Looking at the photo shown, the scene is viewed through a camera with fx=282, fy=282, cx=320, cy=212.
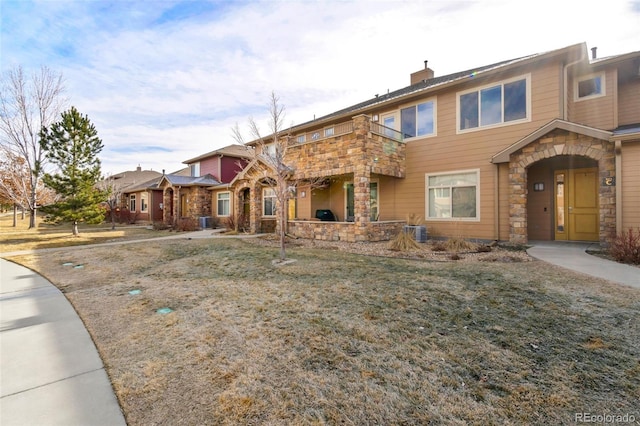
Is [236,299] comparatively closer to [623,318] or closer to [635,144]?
[623,318]

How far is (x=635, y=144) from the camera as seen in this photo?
24.0ft

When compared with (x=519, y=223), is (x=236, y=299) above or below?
below

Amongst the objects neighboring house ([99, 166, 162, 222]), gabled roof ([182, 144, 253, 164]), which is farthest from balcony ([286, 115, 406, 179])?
neighboring house ([99, 166, 162, 222])

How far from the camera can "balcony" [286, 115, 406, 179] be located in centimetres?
1059

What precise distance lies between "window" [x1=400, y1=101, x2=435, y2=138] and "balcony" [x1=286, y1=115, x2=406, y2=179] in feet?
1.56

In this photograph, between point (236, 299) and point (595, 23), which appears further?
point (595, 23)

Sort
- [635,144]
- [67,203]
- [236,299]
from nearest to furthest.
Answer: [236,299] < [635,144] < [67,203]

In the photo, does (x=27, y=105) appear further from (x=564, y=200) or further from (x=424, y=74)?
(x=564, y=200)

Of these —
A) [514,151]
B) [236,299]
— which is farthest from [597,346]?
[514,151]

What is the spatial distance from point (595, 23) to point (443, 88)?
14.3 feet

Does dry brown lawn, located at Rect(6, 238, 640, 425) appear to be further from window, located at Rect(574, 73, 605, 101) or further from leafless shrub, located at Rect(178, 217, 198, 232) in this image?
leafless shrub, located at Rect(178, 217, 198, 232)

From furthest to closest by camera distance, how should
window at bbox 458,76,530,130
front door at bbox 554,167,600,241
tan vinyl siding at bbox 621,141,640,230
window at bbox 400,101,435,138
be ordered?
window at bbox 400,101,435,138 < window at bbox 458,76,530,130 < front door at bbox 554,167,600,241 < tan vinyl siding at bbox 621,141,640,230

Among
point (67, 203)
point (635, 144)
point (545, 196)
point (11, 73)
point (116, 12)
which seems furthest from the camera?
point (11, 73)

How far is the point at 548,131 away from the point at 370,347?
9.15 meters
